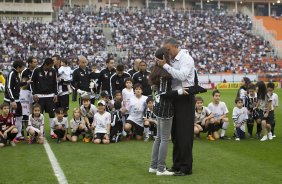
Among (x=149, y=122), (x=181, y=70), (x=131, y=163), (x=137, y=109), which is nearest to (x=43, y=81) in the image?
(x=137, y=109)

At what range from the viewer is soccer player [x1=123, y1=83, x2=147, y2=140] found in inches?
469

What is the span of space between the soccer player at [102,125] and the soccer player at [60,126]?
75cm

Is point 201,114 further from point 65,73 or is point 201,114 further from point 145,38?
point 145,38

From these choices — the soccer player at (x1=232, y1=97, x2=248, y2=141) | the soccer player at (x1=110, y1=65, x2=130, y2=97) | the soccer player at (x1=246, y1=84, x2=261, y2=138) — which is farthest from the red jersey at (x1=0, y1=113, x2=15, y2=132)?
the soccer player at (x1=246, y1=84, x2=261, y2=138)

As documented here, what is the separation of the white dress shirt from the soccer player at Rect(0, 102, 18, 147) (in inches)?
193

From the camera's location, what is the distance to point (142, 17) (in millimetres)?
64688

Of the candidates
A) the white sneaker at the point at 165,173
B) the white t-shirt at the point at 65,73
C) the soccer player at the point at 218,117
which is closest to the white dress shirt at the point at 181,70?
the white sneaker at the point at 165,173

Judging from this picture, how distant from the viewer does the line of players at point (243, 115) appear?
12.0m

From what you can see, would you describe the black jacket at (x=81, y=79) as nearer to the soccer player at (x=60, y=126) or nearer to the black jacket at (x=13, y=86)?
the soccer player at (x=60, y=126)

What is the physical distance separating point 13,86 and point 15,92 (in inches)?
6.2

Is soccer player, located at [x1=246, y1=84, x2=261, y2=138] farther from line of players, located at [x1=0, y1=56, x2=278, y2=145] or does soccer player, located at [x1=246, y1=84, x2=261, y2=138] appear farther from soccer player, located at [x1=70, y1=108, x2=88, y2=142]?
soccer player, located at [x1=70, y1=108, x2=88, y2=142]

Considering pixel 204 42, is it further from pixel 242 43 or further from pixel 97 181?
pixel 97 181

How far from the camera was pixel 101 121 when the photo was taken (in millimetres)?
11492

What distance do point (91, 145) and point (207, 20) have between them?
58.2 meters
